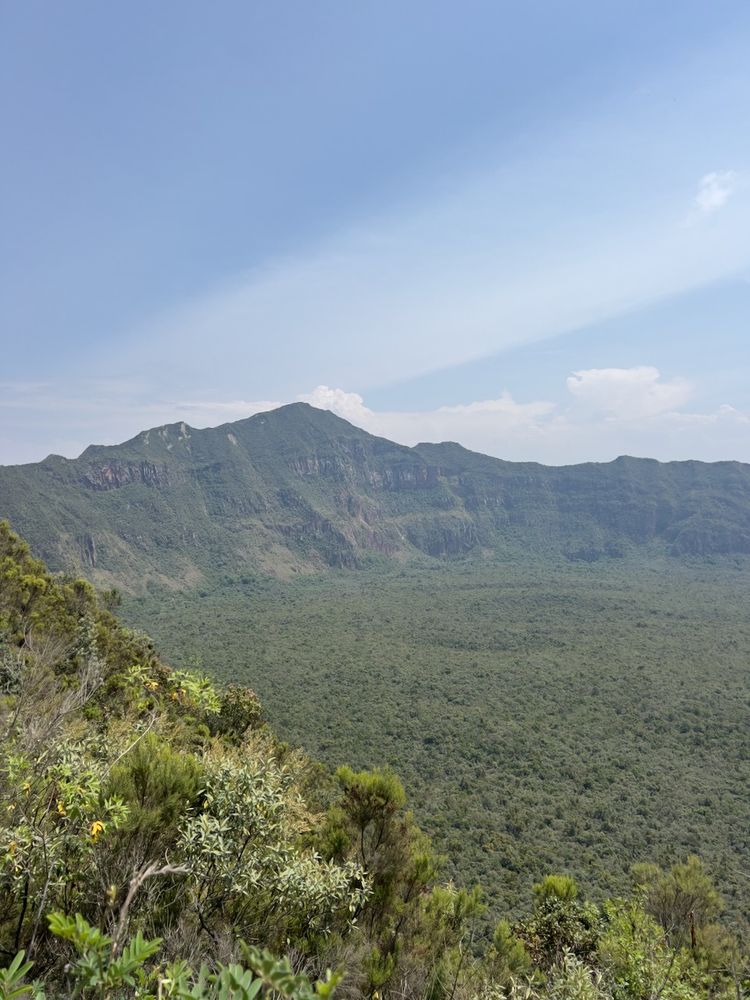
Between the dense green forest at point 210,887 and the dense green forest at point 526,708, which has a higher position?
the dense green forest at point 210,887

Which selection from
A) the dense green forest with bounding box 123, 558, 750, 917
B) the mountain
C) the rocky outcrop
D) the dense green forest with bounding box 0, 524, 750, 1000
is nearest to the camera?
the dense green forest with bounding box 0, 524, 750, 1000

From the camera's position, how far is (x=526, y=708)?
52.5 m

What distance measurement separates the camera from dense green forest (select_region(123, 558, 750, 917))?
30.1m

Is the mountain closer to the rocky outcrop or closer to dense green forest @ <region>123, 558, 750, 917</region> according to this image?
the rocky outcrop

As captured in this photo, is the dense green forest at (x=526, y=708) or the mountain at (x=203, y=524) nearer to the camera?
the dense green forest at (x=526, y=708)

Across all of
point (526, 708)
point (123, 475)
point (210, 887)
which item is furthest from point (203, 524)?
point (210, 887)

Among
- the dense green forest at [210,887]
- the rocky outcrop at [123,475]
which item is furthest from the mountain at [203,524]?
the dense green forest at [210,887]

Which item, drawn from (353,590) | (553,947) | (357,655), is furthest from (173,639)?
(553,947)

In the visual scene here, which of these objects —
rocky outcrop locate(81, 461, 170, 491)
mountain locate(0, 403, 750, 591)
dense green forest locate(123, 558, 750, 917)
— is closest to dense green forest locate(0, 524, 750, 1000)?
dense green forest locate(123, 558, 750, 917)

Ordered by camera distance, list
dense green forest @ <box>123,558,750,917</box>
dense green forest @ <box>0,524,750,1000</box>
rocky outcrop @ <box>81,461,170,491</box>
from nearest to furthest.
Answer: dense green forest @ <box>0,524,750,1000</box> → dense green forest @ <box>123,558,750,917</box> → rocky outcrop @ <box>81,461,170,491</box>

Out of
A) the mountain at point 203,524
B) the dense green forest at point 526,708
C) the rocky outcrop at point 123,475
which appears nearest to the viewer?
the dense green forest at point 526,708

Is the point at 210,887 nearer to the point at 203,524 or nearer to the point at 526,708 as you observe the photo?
the point at 526,708

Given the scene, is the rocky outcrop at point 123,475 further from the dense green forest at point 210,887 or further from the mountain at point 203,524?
the dense green forest at point 210,887

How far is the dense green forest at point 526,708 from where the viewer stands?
98.9ft
